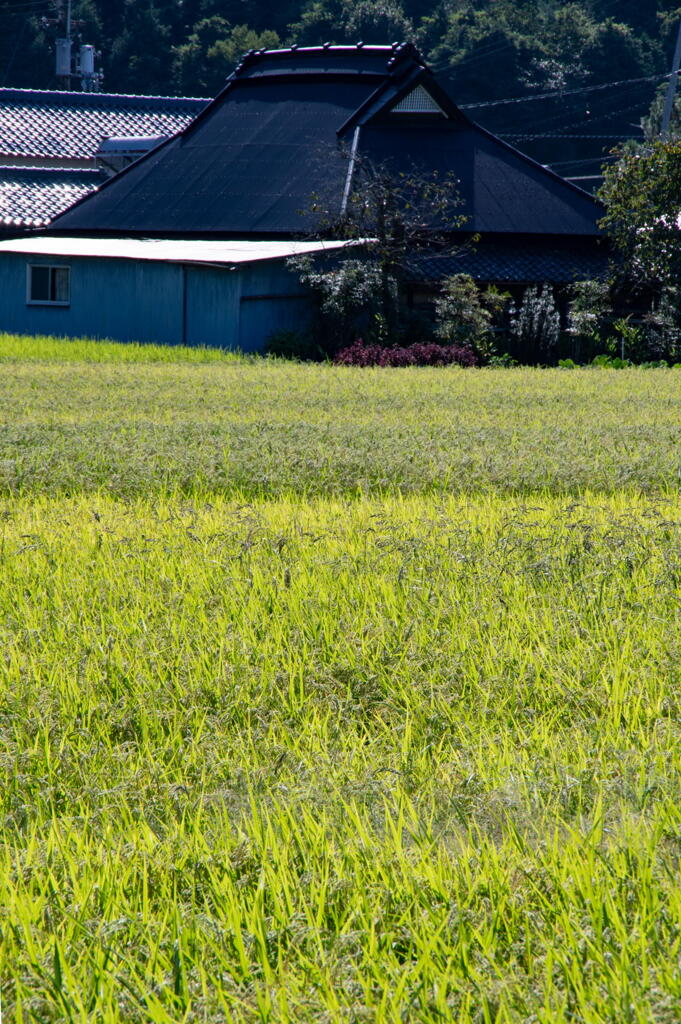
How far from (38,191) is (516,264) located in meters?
17.4

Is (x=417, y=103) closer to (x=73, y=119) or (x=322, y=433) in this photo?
(x=73, y=119)

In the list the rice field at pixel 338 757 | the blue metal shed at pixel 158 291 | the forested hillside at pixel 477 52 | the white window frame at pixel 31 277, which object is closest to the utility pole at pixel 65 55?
the forested hillside at pixel 477 52

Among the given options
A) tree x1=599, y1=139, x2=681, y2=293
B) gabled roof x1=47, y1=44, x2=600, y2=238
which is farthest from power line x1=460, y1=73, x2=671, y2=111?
tree x1=599, y1=139, x2=681, y2=293

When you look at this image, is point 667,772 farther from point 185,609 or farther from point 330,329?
point 330,329

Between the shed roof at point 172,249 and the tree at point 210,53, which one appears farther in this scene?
the tree at point 210,53

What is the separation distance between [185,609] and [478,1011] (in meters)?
2.92

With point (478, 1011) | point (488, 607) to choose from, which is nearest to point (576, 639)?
point (488, 607)

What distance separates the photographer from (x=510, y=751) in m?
3.52

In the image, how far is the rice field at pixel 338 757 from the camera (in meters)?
2.32

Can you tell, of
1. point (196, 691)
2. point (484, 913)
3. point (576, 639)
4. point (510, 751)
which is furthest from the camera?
point (576, 639)

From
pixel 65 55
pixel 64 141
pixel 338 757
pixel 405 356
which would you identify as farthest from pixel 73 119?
pixel 338 757

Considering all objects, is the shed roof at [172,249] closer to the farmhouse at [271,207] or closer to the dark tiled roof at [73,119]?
the farmhouse at [271,207]

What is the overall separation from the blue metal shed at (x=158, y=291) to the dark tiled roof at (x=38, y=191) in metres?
8.95

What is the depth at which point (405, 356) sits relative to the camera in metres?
20.8
